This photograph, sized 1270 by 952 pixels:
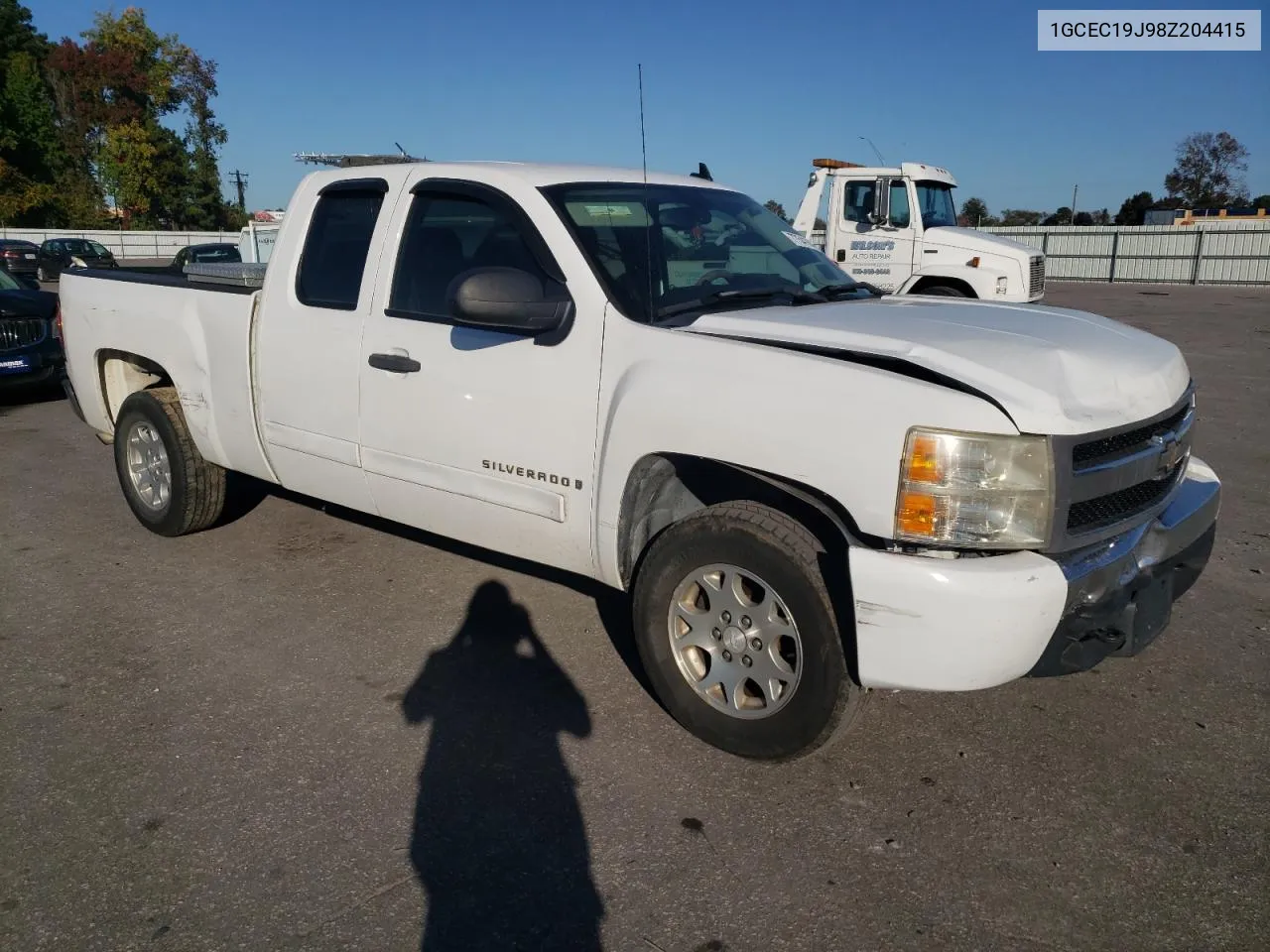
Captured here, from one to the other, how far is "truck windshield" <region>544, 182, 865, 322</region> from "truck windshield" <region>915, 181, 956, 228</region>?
908 centimetres

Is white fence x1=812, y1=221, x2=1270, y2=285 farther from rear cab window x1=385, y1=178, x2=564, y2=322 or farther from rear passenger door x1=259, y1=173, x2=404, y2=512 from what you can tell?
rear cab window x1=385, y1=178, x2=564, y2=322

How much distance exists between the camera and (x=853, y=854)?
9.38 ft

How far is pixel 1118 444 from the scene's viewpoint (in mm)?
3035

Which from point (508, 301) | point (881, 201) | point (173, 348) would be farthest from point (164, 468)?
point (881, 201)

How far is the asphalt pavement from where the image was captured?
2.60m

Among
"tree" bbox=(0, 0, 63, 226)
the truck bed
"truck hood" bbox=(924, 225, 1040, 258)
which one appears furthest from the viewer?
"tree" bbox=(0, 0, 63, 226)

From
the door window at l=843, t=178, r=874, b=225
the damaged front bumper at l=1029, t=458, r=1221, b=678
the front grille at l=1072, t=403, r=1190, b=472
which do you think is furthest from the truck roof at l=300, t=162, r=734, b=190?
the door window at l=843, t=178, r=874, b=225

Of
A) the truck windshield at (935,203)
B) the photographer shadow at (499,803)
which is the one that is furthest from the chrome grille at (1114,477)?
the truck windshield at (935,203)

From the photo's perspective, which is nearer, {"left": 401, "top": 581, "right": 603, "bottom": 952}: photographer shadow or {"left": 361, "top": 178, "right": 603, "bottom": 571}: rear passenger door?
{"left": 401, "top": 581, "right": 603, "bottom": 952}: photographer shadow

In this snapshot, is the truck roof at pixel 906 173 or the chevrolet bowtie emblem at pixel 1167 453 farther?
the truck roof at pixel 906 173

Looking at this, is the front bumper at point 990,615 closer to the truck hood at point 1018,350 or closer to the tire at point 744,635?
the tire at point 744,635

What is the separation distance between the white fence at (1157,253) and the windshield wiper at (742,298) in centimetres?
2877

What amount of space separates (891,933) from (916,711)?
1252 mm

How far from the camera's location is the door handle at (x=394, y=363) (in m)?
4.03
